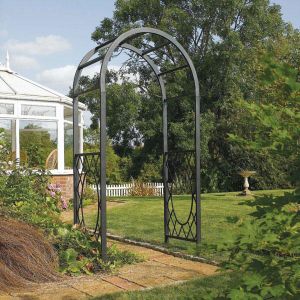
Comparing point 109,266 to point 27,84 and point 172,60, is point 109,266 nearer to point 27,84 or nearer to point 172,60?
point 27,84

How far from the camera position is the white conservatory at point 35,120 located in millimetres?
13062

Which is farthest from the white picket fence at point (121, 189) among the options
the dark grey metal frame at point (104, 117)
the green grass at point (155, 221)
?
the dark grey metal frame at point (104, 117)

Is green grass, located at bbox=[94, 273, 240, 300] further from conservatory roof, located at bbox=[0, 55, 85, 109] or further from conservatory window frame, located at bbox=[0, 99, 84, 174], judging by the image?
conservatory roof, located at bbox=[0, 55, 85, 109]

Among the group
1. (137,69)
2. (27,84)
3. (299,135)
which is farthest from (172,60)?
(299,135)

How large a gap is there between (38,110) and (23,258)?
9.05 metres

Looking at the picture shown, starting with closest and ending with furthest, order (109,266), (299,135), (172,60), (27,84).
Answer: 1. (299,135)
2. (109,266)
3. (27,84)
4. (172,60)

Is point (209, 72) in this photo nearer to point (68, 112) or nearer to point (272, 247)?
point (68, 112)

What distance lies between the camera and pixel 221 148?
Answer: 2241 centimetres

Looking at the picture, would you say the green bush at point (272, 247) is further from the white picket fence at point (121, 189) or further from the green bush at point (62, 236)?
the white picket fence at point (121, 189)

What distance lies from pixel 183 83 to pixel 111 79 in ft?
12.3

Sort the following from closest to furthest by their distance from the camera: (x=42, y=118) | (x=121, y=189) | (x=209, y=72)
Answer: (x=42, y=118) → (x=121, y=189) → (x=209, y=72)

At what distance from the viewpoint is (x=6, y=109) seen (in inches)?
514

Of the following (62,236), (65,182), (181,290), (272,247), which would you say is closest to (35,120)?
(65,182)

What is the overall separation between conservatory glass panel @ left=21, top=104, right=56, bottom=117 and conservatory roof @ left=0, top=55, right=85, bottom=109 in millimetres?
236
